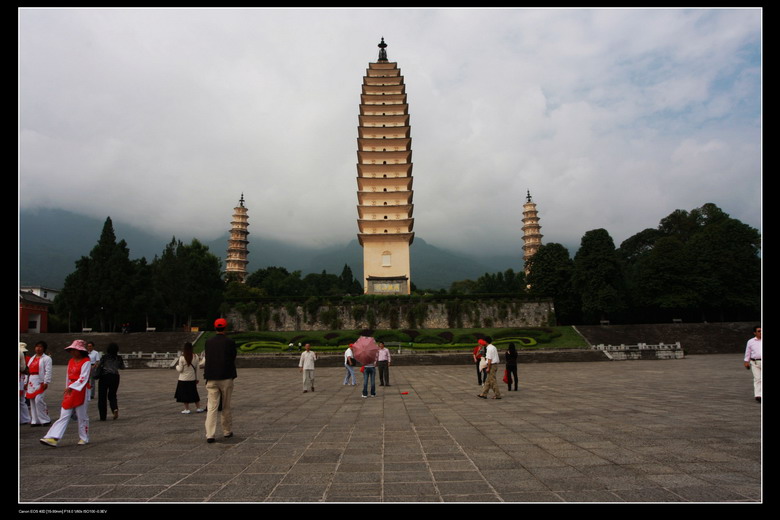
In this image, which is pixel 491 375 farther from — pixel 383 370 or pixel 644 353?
pixel 644 353

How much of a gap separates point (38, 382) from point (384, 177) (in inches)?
1528

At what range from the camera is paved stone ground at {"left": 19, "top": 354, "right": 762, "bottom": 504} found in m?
3.37

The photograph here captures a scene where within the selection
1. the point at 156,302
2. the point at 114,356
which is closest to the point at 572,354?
the point at 114,356

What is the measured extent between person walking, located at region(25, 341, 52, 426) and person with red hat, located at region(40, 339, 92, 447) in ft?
5.28

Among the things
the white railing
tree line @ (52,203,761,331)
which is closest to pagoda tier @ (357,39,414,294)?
tree line @ (52,203,761,331)

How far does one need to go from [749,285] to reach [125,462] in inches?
1761

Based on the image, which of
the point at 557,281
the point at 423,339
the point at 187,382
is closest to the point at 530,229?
the point at 557,281

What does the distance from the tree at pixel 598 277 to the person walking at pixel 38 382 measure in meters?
36.9

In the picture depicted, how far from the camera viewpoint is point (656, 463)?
13.3 feet

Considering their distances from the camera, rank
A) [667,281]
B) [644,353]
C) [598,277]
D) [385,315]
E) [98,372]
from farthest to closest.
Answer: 1. [667,281]
2. [598,277]
3. [385,315]
4. [644,353]
5. [98,372]

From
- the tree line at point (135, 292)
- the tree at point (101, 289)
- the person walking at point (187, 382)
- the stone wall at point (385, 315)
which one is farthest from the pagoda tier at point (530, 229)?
the person walking at point (187, 382)

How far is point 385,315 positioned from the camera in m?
34.6

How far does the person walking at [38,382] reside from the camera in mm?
6559

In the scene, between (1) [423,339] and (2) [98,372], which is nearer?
(2) [98,372]
